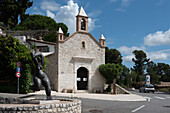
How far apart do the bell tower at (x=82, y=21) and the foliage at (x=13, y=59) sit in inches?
296

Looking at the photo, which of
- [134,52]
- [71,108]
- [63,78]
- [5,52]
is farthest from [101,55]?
[134,52]

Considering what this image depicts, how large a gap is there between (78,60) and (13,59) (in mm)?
7877

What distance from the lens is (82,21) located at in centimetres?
2442

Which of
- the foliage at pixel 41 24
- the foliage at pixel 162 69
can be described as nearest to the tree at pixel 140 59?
the foliage at pixel 162 69

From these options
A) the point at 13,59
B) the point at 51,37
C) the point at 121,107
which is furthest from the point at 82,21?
the point at 51,37

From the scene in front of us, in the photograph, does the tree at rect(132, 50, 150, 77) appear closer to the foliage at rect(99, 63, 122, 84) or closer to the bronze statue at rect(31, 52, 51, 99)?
the foliage at rect(99, 63, 122, 84)

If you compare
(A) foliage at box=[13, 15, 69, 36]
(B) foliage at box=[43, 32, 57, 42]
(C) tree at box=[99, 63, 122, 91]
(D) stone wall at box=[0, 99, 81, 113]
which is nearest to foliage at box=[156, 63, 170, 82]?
(A) foliage at box=[13, 15, 69, 36]

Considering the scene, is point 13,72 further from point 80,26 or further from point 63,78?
point 80,26

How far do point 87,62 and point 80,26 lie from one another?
470 cm

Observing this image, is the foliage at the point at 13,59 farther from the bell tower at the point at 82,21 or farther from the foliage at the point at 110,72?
the foliage at the point at 110,72

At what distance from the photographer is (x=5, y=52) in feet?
62.1

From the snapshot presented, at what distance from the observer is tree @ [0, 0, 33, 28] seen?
41.3m

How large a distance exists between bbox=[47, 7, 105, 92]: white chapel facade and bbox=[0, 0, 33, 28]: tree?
22209mm

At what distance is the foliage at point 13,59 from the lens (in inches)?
724
